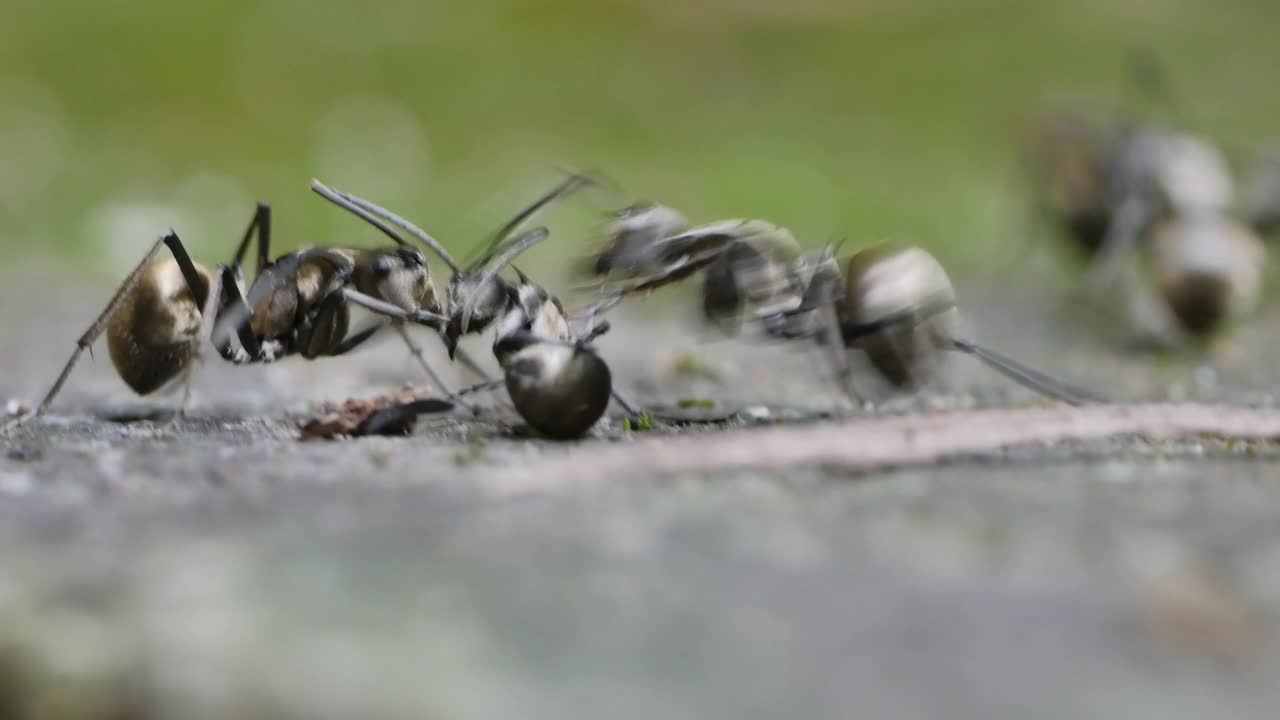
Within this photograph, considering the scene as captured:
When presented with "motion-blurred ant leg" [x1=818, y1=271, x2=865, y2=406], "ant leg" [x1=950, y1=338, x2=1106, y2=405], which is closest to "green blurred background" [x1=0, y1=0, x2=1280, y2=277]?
"ant leg" [x1=950, y1=338, x2=1106, y2=405]

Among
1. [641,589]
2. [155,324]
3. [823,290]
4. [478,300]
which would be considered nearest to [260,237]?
[155,324]

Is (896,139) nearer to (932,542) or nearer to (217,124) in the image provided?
(217,124)

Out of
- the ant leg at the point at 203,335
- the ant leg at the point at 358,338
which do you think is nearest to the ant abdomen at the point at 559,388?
the ant leg at the point at 358,338

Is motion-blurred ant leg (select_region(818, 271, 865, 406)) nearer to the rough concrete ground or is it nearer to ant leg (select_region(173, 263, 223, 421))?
the rough concrete ground

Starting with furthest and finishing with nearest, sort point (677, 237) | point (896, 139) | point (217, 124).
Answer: point (896, 139)
point (217, 124)
point (677, 237)

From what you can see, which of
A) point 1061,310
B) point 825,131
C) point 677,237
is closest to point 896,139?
point 825,131

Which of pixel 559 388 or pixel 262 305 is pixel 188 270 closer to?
pixel 262 305

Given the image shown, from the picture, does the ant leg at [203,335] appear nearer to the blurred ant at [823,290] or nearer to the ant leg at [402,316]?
the ant leg at [402,316]
